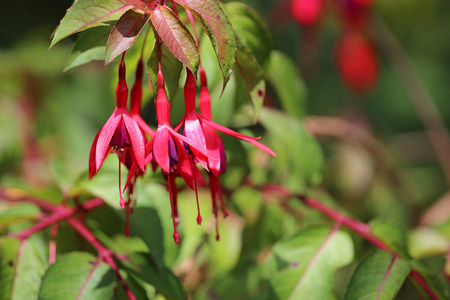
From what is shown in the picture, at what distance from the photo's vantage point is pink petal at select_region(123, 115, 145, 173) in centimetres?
39

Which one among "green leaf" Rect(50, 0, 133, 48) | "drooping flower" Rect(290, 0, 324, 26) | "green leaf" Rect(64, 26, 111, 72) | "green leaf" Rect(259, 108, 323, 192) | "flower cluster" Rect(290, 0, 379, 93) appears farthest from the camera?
"flower cluster" Rect(290, 0, 379, 93)

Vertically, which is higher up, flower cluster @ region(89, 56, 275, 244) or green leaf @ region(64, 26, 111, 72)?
green leaf @ region(64, 26, 111, 72)

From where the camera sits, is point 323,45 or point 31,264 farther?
point 323,45

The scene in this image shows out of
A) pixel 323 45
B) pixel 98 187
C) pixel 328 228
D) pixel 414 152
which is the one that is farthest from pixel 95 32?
pixel 323 45

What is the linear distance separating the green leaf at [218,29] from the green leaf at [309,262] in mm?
271

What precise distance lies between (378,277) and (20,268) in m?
0.38

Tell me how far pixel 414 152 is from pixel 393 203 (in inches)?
22.0

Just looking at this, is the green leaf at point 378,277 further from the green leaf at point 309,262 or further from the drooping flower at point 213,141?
the drooping flower at point 213,141

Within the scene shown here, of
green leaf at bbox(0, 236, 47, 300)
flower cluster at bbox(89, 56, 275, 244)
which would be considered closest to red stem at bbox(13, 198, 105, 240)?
green leaf at bbox(0, 236, 47, 300)

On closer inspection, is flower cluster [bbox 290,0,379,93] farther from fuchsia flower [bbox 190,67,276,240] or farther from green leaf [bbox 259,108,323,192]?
fuchsia flower [bbox 190,67,276,240]

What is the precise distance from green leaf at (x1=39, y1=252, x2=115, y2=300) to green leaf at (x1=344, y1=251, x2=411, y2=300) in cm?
24

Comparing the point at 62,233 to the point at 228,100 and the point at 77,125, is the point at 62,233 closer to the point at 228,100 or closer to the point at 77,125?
the point at 228,100

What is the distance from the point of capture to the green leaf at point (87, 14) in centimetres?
37

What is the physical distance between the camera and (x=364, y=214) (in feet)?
3.94
